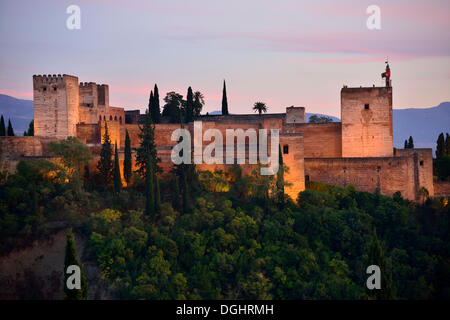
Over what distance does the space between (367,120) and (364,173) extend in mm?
3046

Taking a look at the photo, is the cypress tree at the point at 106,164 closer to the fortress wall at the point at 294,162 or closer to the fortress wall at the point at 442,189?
the fortress wall at the point at 294,162

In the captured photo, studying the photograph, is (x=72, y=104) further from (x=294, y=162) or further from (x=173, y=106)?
(x=294, y=162)

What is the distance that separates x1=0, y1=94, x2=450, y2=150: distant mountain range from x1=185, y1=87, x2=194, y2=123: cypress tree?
81.5 m

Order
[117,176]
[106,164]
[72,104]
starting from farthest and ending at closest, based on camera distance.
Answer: [72,104], [106,164], [117,176]

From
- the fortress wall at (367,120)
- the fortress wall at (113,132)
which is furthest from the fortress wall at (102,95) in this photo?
the fortress wall at (367,120)

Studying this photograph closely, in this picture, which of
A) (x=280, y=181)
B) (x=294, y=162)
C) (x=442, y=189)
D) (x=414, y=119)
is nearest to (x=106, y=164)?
(x=280, y=181)

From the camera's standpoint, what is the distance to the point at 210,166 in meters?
31.4

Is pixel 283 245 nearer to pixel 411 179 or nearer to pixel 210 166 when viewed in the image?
pixel 210 166

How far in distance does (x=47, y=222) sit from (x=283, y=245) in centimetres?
972

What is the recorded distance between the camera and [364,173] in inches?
1270

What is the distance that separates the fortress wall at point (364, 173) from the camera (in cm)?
3219
